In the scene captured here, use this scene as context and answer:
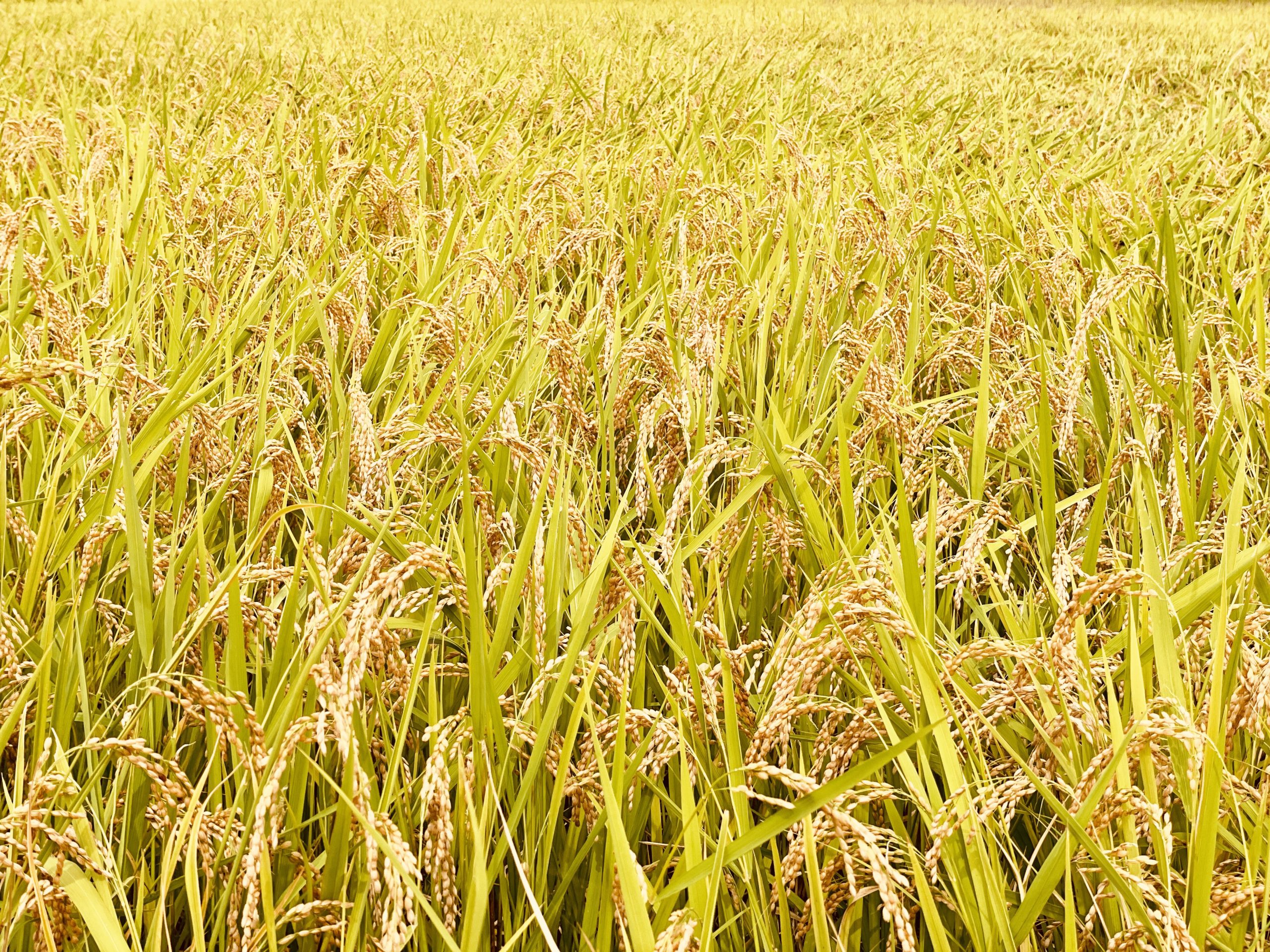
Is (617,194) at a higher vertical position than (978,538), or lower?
higher

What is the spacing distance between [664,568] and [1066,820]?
1.93 feet

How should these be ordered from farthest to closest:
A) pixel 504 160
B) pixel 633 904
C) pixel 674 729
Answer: pixel 504 160 → pixel 674 729 → pixel 633 904

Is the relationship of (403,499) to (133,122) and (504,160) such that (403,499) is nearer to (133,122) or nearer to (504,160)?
(504,160)

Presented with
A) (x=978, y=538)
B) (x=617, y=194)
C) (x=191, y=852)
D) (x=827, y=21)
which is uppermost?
(x=827, y=21)

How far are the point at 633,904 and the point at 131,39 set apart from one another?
724 centimetres

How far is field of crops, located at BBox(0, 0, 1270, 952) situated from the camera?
0.88 metres

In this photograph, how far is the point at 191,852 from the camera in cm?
84

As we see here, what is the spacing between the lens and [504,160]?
339 centimetres

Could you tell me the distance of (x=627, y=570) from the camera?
1205mm

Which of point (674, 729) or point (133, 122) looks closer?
point (674, 729)

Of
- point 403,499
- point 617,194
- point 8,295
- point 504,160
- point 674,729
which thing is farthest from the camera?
point 504,160

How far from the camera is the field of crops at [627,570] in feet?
2.88

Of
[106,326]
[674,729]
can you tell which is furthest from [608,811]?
[106,326]

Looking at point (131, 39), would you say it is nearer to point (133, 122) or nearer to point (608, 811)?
point (133, 122)
